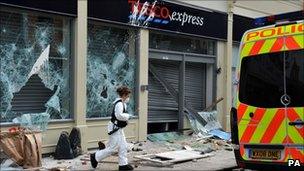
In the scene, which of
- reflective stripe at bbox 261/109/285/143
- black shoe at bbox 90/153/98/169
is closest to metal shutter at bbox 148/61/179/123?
black shoe at bbox 90/153/98/169

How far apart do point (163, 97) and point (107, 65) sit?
8.10 feet

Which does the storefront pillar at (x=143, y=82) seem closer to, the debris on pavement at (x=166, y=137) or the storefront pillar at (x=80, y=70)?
the debris on pavement at (x=166, y=137)

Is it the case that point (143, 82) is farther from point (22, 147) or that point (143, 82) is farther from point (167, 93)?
point (22, 147)

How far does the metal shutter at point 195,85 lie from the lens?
48.9 ft

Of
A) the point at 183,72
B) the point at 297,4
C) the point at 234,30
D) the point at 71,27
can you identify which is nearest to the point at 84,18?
the point at 71,27

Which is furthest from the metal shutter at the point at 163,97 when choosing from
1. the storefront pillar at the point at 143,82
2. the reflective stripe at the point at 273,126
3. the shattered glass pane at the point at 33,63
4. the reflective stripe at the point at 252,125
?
the reflective stripe at the point at 273,126

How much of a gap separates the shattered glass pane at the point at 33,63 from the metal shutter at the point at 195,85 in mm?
4746

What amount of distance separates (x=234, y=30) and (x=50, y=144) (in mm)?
7989

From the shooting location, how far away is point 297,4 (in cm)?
2000

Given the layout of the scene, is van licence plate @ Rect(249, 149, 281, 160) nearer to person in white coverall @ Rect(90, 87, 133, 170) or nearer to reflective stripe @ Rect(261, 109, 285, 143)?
reflective stripe @ Rect(261, 109, 285, 143)

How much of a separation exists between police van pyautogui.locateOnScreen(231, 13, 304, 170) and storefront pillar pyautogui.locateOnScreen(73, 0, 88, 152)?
4138 mm

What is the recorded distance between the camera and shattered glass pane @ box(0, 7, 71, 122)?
10008 millimetres

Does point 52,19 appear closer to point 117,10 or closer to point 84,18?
point 84,18

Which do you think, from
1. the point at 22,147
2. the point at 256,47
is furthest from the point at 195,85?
the point at 256,47
